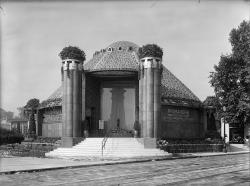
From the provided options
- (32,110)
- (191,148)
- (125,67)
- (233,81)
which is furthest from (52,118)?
(233,81)

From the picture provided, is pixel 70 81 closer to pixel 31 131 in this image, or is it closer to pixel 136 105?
pixel 136 105

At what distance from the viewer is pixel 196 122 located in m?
45.5

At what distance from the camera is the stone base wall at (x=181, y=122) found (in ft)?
135

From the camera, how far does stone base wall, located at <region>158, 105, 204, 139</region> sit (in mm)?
41125

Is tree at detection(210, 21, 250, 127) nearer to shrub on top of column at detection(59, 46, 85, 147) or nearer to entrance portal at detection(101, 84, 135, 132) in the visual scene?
entrance portal at detection(101, 84, 135, 132)

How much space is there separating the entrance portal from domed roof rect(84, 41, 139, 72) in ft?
9.08

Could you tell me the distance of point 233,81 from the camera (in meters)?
45.5

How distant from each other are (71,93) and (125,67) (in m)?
7.39

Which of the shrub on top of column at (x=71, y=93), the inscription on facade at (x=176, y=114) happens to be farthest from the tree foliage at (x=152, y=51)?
the inscription on facade at (x=176, y=114)

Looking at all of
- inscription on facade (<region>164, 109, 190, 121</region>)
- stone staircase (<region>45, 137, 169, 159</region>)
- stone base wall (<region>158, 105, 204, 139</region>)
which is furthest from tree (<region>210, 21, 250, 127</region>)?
stone staircase (<region>45, 137, 169, 159</region>)

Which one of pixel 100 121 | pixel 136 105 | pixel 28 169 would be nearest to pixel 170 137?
pixel 136 105

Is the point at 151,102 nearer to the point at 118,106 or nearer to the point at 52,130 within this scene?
the point at 118,106

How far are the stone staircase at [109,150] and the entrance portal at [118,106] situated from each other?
26.2 ft

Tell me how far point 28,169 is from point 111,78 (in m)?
24.7
